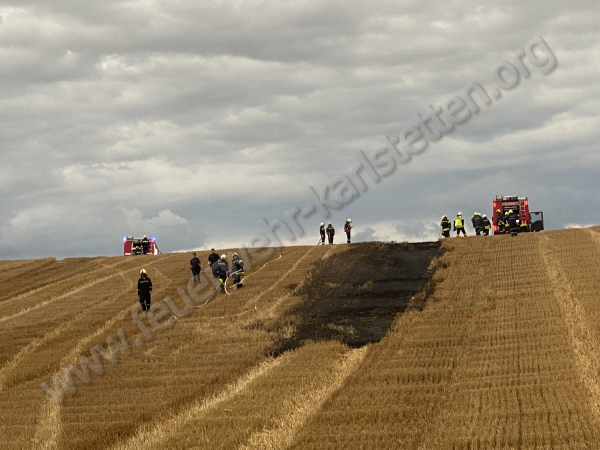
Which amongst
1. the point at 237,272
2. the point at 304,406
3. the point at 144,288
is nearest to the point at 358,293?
the point at 237,272

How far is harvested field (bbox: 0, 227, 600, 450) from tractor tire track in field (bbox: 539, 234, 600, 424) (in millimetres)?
66

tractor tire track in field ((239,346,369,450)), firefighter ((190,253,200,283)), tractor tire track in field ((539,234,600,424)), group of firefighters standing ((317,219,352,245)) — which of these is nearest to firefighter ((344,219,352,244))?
group of firefighters standing ((317,219,352,245))

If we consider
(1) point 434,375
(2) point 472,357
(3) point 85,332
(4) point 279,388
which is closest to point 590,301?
(2) point 472,357

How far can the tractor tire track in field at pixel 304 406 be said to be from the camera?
14891 mm

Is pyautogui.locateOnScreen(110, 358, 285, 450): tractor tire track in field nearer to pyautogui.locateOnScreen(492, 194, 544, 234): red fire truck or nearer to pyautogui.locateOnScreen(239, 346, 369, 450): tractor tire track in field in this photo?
pyautogui.locateOnScreen(239, 346, 369, 450): tractor tire track in field

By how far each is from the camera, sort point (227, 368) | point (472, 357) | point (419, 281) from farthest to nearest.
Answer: point (419, 281) < point (227, 368) < point (472, 357)

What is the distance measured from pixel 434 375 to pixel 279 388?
4171 mm

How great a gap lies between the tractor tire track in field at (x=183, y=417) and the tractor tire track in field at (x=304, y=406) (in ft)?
6.82

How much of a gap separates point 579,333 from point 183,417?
1220 centimetres

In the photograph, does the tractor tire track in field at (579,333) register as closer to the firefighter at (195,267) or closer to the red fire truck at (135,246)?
the firefighter at (195,267)

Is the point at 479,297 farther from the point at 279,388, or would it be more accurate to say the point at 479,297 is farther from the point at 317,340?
the point at 279,388

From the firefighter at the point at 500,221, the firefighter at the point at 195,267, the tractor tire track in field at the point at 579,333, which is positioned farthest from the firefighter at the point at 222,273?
the firefighter at the point at 500,221

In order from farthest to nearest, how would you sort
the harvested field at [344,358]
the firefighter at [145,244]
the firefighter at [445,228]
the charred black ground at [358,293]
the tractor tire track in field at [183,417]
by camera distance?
the firefighter at [145,244] → the firefighter at [445,228] → the charred black ground at [358,293] → the tractor tire track in field at [183,417] → the harvested field at [344,358]

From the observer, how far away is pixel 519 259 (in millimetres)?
35312
